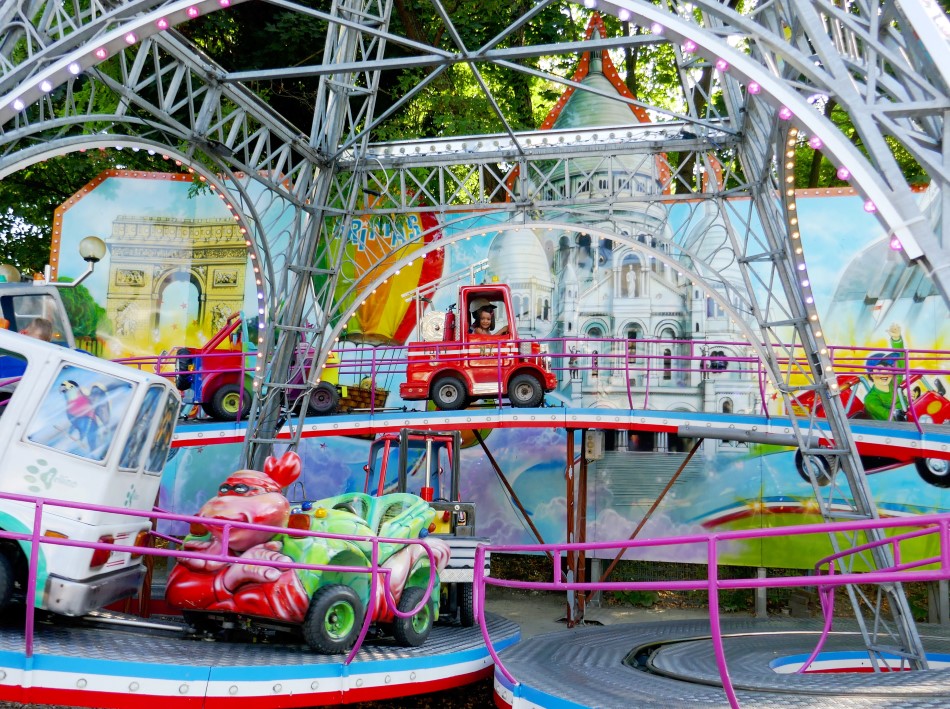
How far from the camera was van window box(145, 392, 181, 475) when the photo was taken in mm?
6621

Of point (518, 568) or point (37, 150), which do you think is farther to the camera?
point (518, 568)

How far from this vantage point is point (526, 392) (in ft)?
42.0

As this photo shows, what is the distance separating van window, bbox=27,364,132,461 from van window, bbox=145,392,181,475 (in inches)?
21.7

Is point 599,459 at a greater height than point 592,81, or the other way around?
point 592,81

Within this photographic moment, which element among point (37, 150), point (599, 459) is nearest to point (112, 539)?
point (37, 150)

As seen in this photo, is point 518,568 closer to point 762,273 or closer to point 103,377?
point 762,273

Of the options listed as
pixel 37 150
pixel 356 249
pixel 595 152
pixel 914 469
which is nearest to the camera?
pixel 37 150

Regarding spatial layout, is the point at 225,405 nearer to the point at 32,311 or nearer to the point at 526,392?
the point at 526,392

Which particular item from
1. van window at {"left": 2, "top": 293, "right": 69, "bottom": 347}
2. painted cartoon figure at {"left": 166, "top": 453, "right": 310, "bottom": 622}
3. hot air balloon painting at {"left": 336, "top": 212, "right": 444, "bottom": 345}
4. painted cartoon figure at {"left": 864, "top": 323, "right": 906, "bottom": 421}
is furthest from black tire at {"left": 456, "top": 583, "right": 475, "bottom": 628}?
painted cartoon figure at {"left": 864, "top": 323, "right": 906, "bottom": 421}

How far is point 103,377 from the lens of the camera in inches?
236

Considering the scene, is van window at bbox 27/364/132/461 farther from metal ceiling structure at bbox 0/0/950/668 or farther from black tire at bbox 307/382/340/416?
black tire at bbox 307/382/340/416

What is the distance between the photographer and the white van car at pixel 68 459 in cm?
561

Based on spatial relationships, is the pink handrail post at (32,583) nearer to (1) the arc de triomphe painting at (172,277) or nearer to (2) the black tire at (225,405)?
(2) the black tire at (225,405)

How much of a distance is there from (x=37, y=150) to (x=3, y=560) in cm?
362
